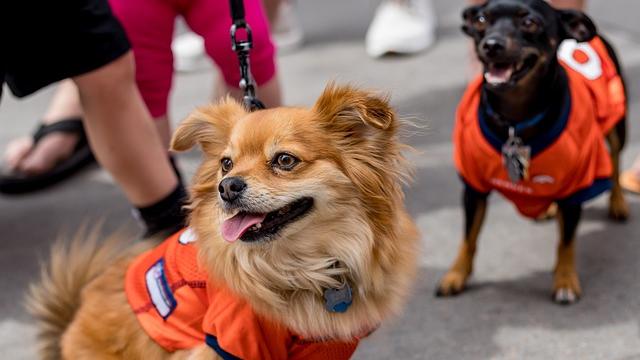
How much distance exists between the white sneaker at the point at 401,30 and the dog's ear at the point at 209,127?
3.04 metres

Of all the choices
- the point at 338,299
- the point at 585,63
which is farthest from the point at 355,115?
the point at 585,63

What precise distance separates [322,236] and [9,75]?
1105mm

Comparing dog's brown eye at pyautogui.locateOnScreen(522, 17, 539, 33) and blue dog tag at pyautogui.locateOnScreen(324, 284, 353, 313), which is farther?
dog's brown eye at pyautogui.locateOnScreen(522, 17, 539, 33)

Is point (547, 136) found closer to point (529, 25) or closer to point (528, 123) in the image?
point (528, 123)

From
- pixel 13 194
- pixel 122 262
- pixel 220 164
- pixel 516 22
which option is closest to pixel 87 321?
pixel 122 262

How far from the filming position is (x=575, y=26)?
2.51 meters

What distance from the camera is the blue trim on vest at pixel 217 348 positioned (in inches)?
67.2

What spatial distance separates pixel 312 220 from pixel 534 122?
994 mm

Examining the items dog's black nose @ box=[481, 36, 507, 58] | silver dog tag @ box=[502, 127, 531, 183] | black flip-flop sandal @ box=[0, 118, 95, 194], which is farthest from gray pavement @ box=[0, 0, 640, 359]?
dog's black nose @ box=[481, 36, 507, 58]

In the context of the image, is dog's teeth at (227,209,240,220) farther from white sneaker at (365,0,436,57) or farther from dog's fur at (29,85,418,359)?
white sneaker at (365,0,436,57)

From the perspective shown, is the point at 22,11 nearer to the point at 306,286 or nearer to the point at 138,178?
the point at 138,178

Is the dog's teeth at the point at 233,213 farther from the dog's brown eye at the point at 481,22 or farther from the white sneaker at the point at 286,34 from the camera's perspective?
the white sneaker at the point at 286,34

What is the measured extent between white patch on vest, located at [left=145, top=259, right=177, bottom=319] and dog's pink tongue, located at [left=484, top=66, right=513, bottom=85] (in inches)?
46.0

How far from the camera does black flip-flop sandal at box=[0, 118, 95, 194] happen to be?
3.61 m
